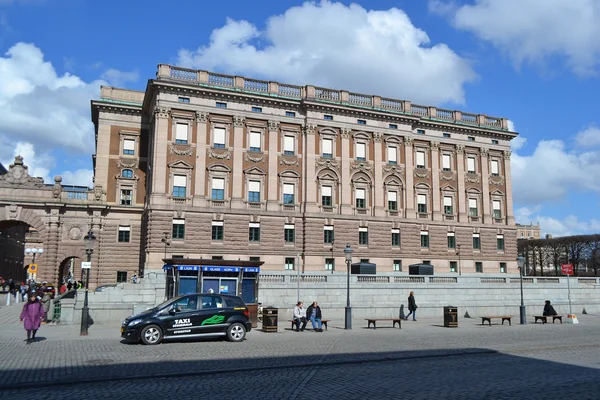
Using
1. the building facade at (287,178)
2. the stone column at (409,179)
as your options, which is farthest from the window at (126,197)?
the stone column at (409,179)

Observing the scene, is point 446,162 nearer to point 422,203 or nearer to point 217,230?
point 422,203

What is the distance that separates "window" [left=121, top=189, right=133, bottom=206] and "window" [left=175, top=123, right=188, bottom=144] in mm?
8576

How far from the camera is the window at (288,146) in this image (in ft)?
172

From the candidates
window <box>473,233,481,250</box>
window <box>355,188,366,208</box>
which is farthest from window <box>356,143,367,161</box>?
window <box>473,233,481,250</box>

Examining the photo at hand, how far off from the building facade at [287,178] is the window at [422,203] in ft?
0.53

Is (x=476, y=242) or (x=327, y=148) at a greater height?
(x=327, y=148)

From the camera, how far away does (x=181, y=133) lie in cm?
4884

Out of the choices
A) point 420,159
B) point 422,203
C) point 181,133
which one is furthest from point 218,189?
point 420,159

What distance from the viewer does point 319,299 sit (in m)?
35.5

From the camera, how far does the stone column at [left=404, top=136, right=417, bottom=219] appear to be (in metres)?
56.1

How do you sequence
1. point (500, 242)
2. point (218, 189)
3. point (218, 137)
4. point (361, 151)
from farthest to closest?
point (500, 242)
point (361, 151)
point (218, 137)
point (218, 189)

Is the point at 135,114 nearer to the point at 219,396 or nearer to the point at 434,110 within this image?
the point at 434,110

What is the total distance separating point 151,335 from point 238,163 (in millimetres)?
30906

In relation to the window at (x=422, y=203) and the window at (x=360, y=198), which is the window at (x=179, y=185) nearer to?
the window at (x=360, y=198)
